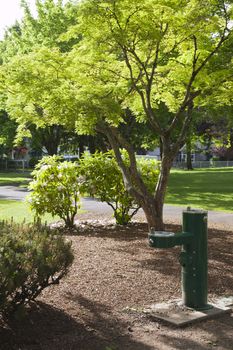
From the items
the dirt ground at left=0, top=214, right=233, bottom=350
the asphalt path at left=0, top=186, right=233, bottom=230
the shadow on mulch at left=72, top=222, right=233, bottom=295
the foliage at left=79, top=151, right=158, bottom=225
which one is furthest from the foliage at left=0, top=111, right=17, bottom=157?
the dirt ground at left=0, top=214, right=233, bottom=350

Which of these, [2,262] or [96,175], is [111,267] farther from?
[96,175]

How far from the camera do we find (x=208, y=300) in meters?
6.01

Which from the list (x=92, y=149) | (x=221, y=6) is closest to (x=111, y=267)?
(x=221, y=6)

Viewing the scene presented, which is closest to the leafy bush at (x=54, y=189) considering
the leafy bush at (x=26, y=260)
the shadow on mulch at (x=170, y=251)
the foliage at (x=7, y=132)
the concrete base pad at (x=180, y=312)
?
the shadow on mulch at (x=170, y=251)

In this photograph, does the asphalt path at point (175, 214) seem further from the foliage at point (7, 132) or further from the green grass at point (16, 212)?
the foliage at point (7, 132)

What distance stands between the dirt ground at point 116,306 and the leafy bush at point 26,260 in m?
0.37

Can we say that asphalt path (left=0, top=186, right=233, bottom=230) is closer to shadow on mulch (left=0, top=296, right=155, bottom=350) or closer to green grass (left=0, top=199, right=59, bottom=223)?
green grass (left=0, top=199, right=59, bottom=223)

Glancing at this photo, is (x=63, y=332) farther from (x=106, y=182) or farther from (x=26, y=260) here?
(x=106, y=182)

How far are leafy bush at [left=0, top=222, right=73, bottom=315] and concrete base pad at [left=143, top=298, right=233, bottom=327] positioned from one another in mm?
1108

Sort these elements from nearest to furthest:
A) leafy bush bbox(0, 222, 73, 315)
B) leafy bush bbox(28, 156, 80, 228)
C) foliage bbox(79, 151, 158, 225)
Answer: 1. leafy bush bbox(0, 222, 73, 315)
2. leafy bush bbox(28, 156, 80, 228)
3. foliage bbox(79, 151, 158, 225)

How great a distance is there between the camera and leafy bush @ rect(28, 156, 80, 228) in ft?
38.2

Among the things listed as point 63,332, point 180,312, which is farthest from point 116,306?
point 63,332

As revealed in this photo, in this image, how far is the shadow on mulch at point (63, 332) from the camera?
4543mm

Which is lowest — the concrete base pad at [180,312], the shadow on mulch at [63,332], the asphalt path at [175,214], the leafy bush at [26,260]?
the shadow on mulch at [63,332]
